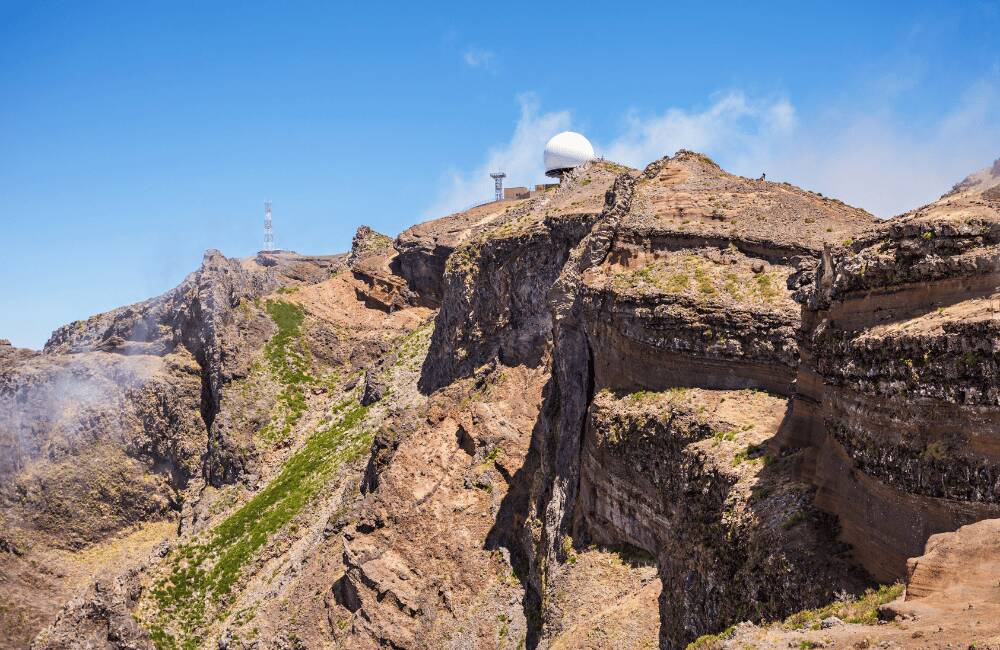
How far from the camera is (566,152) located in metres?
89.8

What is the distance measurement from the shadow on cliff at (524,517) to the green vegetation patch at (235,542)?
18.1 m

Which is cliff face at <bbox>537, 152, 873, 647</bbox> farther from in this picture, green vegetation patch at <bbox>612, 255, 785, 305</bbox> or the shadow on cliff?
the shadow on cliff

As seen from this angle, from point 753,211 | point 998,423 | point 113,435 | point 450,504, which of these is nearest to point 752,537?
point 998,423

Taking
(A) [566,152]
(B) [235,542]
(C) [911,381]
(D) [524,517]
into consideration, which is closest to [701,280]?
(C) [911,381]

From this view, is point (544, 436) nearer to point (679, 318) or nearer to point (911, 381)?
point (679, 318)

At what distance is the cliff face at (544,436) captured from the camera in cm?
2459

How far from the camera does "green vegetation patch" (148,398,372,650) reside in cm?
6334

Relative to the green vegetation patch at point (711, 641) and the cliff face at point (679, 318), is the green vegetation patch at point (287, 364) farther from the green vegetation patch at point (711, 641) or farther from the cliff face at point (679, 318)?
the green vegetation patch at point (711, 641)

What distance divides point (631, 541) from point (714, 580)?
35.0 ft

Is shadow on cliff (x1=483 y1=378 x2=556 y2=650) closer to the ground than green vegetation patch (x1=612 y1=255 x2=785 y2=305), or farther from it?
closer to the ground

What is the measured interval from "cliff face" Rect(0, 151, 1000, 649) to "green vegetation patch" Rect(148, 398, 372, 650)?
271 millimetres

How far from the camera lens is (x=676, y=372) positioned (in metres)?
39.7

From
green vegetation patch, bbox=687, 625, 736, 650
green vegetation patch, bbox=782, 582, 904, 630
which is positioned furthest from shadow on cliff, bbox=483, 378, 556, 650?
green vegetation patch, bbox=782, 582, 904, 630

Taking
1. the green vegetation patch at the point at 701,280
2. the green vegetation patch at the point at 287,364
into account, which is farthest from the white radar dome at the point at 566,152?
the green vegetation patch at the point at 701,280
